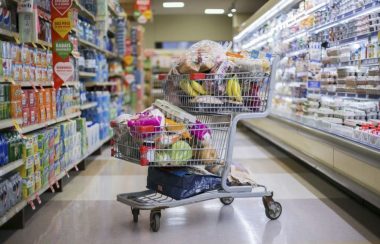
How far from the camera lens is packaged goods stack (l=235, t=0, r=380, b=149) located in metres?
4.07

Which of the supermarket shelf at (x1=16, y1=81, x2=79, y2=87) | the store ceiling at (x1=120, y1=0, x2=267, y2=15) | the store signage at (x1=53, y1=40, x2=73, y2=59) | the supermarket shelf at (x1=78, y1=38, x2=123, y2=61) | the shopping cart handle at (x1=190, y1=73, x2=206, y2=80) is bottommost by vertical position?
the supermarket shelf at (x1=16, y1=81, x2=79, y2=87)

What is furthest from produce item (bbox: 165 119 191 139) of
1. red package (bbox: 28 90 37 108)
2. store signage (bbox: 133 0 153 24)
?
store signage (bbox: 133 0 153 24)

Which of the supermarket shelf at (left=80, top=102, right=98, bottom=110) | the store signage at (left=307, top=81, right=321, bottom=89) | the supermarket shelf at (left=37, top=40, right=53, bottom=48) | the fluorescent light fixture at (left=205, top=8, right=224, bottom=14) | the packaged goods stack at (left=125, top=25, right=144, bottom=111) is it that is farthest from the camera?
the fluorescent light fixture at (left=205, top=8, right=224, bottom=14)

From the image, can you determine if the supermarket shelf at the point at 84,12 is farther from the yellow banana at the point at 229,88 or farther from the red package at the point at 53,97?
the yellow banana at the point at 229,88

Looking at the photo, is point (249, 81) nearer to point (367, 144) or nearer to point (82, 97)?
point (367, 144)

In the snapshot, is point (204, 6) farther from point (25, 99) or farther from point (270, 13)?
point (25, 99)

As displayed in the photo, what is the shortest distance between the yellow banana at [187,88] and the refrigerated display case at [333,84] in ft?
4.40

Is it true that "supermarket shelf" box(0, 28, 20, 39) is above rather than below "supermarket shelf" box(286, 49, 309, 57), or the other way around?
below

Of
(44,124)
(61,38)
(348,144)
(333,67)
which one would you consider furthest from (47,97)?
(333,67)

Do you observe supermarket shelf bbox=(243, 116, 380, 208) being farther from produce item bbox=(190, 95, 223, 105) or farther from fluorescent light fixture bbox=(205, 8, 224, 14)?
fluorescent light fixture bbox=(205, 8, 224, 14)

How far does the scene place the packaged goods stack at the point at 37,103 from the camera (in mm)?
3107

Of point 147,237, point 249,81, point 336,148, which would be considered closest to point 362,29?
point 336,148

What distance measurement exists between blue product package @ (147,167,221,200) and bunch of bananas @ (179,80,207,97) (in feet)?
1.86

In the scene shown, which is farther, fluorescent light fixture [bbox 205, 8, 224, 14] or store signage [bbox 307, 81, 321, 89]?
fluorescent light fixture [bbox 205, 8, 224, 14]
